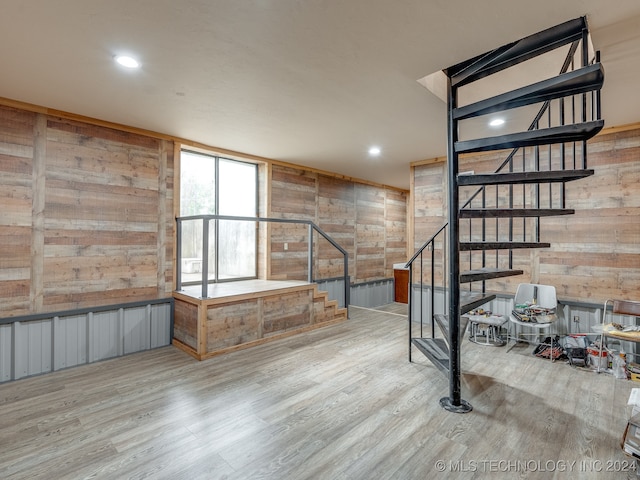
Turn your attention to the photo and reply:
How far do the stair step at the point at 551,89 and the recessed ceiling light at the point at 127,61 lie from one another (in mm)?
2593

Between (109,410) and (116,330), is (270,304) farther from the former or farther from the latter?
(109,410)

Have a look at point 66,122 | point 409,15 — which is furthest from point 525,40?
point 66,122

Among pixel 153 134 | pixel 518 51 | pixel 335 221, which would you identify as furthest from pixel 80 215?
pixel 518 51

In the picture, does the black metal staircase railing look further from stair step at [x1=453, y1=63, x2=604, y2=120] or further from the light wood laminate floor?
the light wood laminate floor

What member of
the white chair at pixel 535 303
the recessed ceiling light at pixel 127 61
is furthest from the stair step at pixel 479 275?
the recessed ceiling light at pixel 127 61

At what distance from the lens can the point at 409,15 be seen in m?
1.98

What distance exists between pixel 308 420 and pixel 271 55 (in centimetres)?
276

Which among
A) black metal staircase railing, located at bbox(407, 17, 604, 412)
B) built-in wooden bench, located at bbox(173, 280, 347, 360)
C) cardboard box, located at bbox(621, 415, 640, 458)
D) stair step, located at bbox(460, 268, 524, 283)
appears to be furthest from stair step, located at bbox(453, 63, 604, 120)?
built-in wooden bench, located at bbox(173, 280, 347, 360)

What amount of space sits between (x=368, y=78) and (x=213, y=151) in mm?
2843

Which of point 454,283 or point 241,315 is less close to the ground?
point 454,283

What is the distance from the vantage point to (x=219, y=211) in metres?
5.05

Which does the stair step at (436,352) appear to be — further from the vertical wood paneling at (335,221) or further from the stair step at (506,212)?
the vertical wood paneling at (335,221)

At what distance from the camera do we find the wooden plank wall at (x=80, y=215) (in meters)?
3.24

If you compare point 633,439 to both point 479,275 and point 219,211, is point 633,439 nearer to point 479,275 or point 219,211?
point 479,275
